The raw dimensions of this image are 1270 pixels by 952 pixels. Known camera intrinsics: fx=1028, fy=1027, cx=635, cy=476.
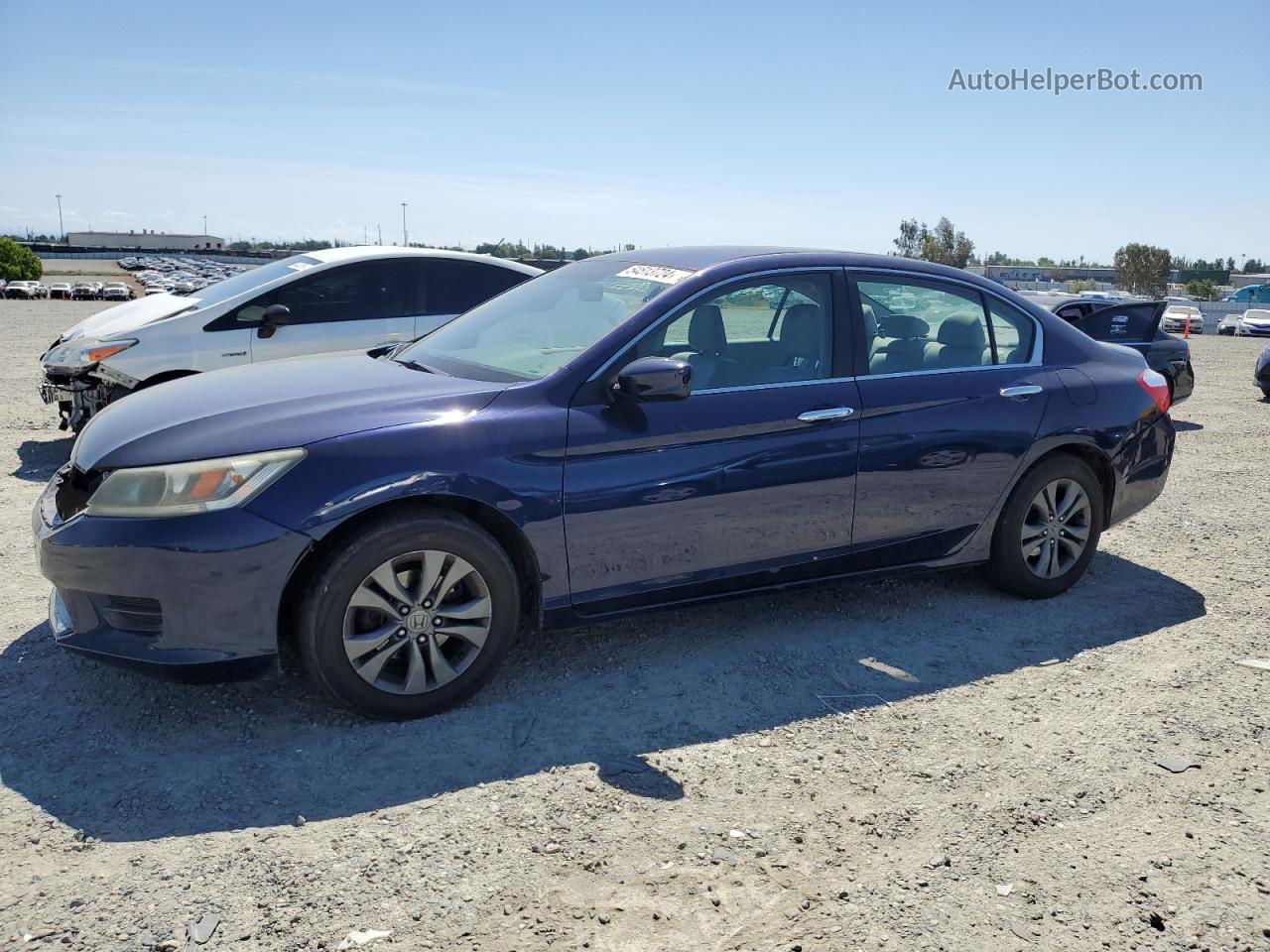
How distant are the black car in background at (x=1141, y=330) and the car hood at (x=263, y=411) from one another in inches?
320

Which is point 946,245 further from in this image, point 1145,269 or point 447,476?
point 447,476

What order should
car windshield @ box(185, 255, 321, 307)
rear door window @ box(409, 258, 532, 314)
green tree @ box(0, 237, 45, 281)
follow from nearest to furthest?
car windshield @ box(185, 255, 321, 307) < rear door window @ box(409, 258, 532, 314) < green tree @ box(0, 237, 45, 281)

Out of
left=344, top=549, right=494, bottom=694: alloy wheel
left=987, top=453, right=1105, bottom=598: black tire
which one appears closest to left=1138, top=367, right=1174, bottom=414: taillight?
left=987, top=453, right=1105, bottom=598: black tire

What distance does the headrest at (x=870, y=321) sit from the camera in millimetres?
4629

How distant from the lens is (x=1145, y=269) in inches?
4488

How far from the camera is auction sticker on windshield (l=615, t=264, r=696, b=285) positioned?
436 centimetres

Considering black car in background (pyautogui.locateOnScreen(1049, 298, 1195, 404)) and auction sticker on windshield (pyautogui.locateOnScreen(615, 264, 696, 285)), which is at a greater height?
auction sticker on windshield (pyautogui.locateOnScreen(615, 264, 696, 285))

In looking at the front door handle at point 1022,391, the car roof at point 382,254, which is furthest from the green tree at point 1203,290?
the front door handle at point 1022,391

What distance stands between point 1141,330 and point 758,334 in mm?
7482

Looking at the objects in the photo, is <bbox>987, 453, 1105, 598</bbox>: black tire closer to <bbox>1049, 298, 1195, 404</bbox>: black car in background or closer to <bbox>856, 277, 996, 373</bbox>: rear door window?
<bbox>856, 277, 996, 373</bbox>: rear door window

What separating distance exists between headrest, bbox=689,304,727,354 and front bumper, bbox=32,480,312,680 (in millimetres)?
1821

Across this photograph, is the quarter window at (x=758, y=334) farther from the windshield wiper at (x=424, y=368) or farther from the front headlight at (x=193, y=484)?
the front headlight at (x=193, y=484)

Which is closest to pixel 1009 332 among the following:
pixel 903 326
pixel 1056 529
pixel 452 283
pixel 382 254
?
pixel 903 326

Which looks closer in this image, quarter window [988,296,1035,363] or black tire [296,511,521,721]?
black tire [296,511,521,721]
